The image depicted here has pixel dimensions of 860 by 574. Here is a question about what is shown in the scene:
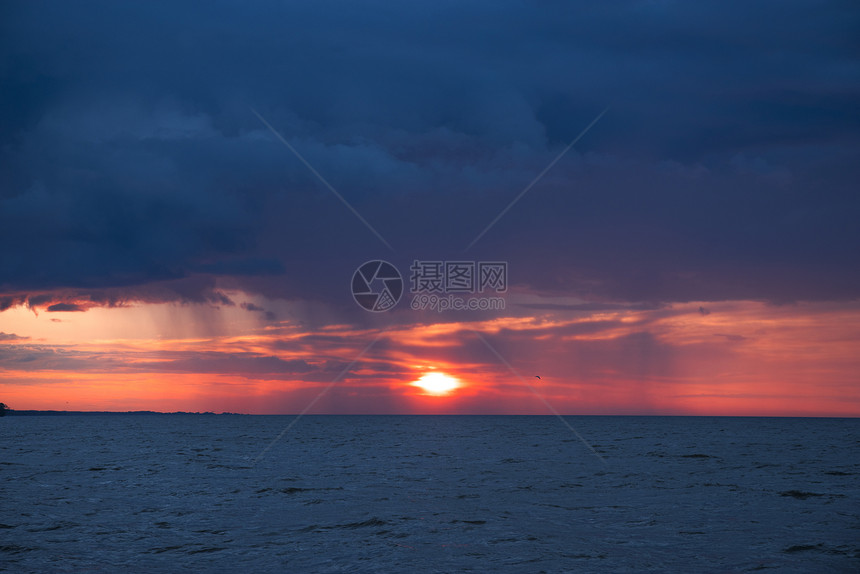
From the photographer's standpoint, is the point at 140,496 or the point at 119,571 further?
the point at 140,496

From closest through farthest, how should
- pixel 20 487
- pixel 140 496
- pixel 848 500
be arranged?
pixel 848 500 → pixel 140 496 → pixel 20 487

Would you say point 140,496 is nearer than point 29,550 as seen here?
No

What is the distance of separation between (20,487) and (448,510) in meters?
25.7

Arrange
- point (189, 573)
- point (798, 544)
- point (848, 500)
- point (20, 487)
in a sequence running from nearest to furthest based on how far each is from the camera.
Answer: point (189, 573) < point (798, 544) < point (848, 500) < point (20, 487)

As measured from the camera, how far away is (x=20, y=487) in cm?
3822

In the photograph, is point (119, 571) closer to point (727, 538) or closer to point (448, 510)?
point (448, 510)

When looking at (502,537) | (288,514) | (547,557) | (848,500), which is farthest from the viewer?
(848,500)

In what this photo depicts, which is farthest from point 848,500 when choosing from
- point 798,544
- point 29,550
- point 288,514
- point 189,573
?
point 29,550

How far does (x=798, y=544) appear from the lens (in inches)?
849

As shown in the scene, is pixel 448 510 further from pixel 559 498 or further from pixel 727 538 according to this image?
pixel 727 538

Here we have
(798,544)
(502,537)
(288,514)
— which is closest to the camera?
(798,544)

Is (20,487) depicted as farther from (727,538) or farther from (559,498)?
(727,538)

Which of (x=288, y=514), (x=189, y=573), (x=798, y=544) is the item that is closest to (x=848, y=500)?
(x=798, y=544)

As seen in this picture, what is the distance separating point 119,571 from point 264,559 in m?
3.95
